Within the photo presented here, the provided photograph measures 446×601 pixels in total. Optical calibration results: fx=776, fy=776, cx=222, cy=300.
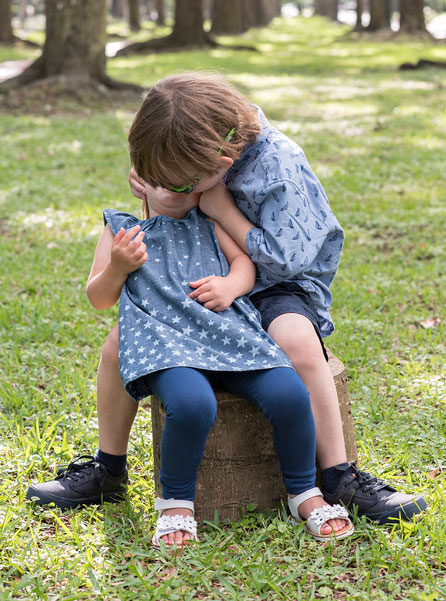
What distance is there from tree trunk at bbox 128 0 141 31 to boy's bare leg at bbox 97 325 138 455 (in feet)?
92.9

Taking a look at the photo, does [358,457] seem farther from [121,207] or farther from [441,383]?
[121,207]

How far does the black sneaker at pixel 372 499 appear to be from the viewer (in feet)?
7.88

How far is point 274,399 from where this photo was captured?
7.41 ft

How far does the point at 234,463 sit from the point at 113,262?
2.45 feet

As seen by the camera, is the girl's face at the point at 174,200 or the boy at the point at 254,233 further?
the girl's face at the point at 174,200

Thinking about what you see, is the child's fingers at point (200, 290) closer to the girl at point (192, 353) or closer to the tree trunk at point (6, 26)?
the girl at point (192, 353)

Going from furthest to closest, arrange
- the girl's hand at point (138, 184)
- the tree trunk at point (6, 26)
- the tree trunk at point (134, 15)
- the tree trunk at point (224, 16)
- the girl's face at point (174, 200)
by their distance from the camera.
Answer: the tree trunk at point (134, 15) → the tree trunk at point (224, 16) → the tree trunk at point (6, 26) → the girl's hand at point (138, 184) → the girl's face at point (174, 200)

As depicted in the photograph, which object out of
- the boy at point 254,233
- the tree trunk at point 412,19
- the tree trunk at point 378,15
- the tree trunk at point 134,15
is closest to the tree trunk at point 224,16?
the tree trunk at point 134,15

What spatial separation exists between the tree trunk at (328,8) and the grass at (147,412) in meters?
37.2

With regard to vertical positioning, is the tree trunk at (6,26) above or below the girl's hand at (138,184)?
below

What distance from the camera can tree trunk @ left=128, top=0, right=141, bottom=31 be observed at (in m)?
28.5

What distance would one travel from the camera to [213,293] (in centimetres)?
242

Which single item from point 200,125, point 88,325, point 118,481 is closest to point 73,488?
point 118,481

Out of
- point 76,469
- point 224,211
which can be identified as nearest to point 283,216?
point 224,211
